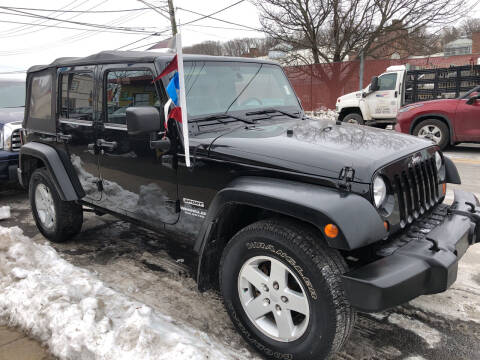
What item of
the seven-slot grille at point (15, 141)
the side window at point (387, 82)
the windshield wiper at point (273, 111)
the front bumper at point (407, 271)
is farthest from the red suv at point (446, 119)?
the seven-slot grille at point (15, 141)

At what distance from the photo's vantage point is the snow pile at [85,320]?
236cm

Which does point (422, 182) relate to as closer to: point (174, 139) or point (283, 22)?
point (174, 139)

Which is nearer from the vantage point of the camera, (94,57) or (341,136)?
(341,136)

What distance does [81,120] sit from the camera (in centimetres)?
392

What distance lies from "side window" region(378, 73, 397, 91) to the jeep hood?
33.8ft

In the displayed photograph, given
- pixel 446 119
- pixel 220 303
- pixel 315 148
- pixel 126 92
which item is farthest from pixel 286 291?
pixel 446 119

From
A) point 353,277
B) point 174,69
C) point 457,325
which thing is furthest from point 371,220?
point 174,69

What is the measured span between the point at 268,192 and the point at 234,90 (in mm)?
1385

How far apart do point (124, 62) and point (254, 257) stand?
199 centimetres

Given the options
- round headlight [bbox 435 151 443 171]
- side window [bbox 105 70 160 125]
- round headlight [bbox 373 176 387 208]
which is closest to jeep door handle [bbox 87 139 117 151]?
side window [bbox 105 70 160 125]

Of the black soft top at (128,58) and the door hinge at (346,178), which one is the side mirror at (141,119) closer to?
the black soft top at (128,58)

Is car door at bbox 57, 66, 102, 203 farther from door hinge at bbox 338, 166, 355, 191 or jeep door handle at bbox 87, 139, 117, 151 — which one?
door hinge at bbox 338, 166, 355, 191

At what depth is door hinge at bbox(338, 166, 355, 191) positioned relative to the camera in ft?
7.20

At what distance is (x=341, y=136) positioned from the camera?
→ 9.37ft
